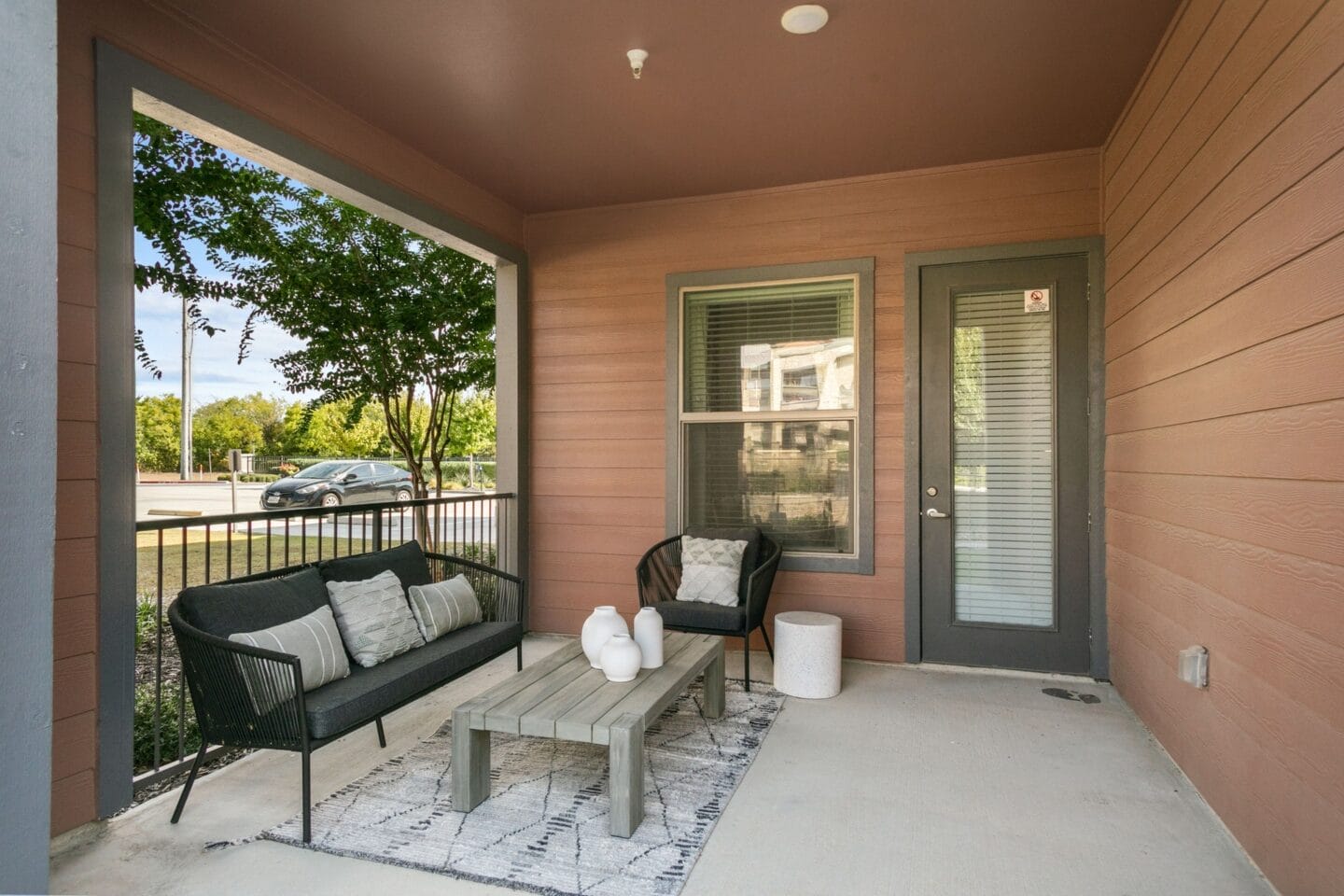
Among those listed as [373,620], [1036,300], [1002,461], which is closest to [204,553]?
[373,620]

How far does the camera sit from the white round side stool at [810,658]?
3598 mm

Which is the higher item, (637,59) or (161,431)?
(637,59)

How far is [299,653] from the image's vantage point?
245 cm

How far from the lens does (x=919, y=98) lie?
3.32 m

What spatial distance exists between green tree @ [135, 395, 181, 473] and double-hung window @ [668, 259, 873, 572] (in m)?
4.62

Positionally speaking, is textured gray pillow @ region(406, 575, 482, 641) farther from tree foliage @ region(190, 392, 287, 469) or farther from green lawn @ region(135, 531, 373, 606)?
tree foliage @ region(190, 392, 287, 469)

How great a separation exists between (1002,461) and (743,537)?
146 centimetres

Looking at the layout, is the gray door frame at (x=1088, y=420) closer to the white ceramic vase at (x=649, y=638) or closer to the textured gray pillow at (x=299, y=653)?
the white ceramic vase at (x=649, y=638)

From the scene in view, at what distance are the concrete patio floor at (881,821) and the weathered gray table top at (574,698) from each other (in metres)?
0.43

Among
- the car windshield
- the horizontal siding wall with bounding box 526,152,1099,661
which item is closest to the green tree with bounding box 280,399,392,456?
the car windshield

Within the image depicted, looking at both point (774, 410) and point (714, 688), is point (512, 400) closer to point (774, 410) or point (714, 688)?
point (774, 410)

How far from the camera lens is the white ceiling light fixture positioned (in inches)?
115

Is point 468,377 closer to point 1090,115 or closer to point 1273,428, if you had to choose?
point 1090,115

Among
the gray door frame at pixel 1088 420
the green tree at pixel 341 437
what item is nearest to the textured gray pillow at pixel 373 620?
the gray door frame at pixel 1088 420
